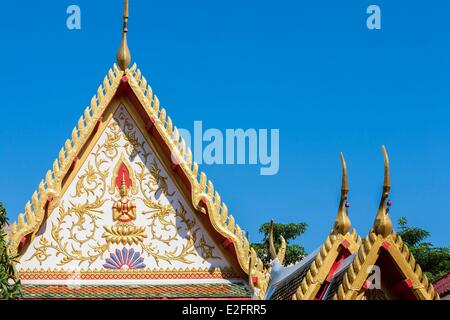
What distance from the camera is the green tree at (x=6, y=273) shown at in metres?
9.20

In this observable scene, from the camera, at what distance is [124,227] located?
11.2 m

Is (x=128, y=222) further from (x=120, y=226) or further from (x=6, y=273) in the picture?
(x=6, y=273)

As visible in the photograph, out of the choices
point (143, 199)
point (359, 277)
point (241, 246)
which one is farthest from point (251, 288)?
point (359, 277)

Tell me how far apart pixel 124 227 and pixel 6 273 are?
2.11m

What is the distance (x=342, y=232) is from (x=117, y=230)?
14.1 feet

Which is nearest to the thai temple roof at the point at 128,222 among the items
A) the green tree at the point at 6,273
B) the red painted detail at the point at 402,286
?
the green tree at the point at 6,273

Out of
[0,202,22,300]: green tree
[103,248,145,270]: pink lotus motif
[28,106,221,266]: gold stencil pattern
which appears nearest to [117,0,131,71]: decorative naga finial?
[28,106,221,266]: gold stencil pattern

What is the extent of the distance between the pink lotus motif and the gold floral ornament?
0.12 m

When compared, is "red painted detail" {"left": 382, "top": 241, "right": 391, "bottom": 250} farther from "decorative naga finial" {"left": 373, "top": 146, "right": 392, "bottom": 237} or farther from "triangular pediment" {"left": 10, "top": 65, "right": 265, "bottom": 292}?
"triangular pediment" {"left": 10, "top": 65, "right": 265, "bottom": 292}

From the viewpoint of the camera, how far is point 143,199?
1140cm

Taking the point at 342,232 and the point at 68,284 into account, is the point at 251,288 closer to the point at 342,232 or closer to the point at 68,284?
the point at 68,284

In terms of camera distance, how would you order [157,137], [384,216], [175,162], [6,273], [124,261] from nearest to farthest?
[384,216]
[6,273]
[124,261]
[175,162]
[157,137]

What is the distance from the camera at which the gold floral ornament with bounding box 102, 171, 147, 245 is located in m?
11.2

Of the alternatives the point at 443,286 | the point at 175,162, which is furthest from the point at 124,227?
the point at 443,286
